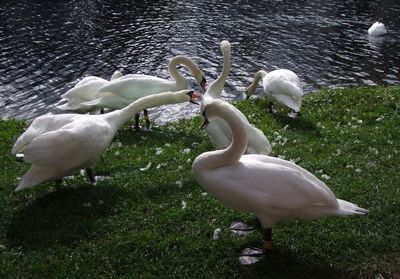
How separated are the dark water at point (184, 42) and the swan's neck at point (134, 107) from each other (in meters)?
6.37

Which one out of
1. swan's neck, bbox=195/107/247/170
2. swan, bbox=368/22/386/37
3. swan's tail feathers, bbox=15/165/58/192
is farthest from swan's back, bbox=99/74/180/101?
swan, bbox=368/22/386/37

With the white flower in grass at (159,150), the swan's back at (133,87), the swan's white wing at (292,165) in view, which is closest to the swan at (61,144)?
the white flower in grass at (159,150)

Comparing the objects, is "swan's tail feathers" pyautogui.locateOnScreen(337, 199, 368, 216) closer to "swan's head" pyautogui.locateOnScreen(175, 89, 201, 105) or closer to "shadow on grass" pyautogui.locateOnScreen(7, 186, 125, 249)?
"shadow on grass" pyautogui.locateOnScreen(7, 186, 125, 249)

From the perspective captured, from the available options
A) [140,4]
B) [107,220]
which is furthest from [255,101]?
[140,4]

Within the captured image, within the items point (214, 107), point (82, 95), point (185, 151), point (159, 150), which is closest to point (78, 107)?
point (82, 95)

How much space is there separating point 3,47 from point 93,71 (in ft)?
20.0

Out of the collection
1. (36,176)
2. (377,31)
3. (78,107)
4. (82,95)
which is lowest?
(377,31)

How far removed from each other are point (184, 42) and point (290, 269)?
2112 cm

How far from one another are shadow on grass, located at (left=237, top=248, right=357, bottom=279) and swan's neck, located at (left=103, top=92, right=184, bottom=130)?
400 centimetres

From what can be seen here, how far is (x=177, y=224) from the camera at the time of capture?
24.2ft

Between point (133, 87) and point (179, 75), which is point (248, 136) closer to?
point (133, 87)

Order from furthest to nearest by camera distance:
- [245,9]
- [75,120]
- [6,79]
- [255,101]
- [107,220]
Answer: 1. [245,9]
2. [6,79]
3. [255,101]
4. [75,120]
5. [107,220]

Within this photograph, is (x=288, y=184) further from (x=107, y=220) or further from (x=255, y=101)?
(x=255, y=101)

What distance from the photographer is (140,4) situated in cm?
3547
